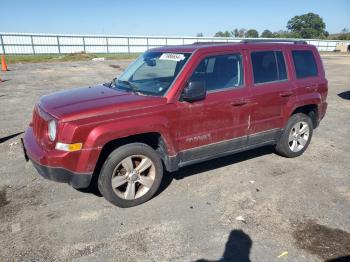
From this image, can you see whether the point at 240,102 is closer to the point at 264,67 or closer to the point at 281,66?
the point at 264,67

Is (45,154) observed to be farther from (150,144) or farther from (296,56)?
(296,56)

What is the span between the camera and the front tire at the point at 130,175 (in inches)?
152

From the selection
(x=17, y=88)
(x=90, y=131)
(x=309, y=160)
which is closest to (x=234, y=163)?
(x=309, y=160)

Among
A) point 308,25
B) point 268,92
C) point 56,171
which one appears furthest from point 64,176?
point 308,25

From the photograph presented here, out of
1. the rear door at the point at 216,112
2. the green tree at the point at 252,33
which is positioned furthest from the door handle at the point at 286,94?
the green tree at the point at 252,33

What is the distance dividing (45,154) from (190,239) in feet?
6.10

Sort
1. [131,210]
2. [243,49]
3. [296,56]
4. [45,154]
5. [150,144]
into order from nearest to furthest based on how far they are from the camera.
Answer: [45,154]
[131,210]
[150,144]
[243,49]
[296,56]

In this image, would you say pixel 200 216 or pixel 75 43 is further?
pixel 75 43

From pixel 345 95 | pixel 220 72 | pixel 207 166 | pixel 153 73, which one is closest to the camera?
pixel 220 72

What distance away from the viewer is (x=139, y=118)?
3.88 metres

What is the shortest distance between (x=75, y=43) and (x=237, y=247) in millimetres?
39101

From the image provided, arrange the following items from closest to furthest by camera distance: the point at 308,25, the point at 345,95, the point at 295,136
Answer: the point at 295,136 < the point at 345,95 < the point at 308,25

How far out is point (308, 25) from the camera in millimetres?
109938

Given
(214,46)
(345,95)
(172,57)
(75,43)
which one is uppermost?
(214,46)
